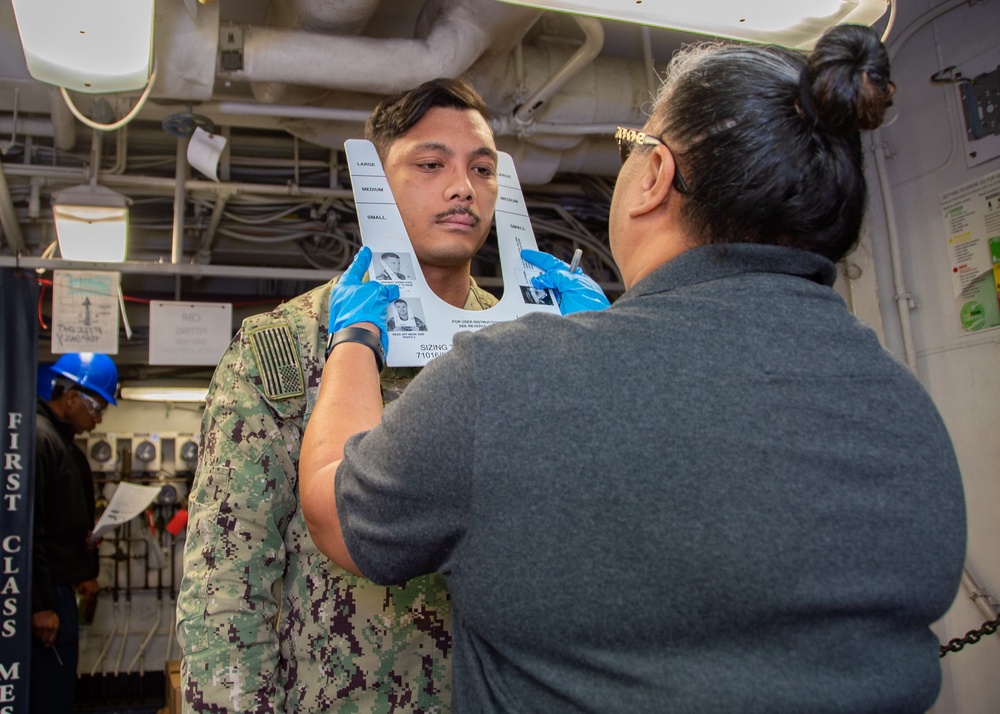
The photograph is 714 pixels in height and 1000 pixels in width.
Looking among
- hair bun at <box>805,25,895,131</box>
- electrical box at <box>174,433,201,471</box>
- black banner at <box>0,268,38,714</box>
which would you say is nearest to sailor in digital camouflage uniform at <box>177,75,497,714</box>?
hair bun at <box>805,25,895,131</box>

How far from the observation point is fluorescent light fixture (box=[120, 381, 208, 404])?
719cm

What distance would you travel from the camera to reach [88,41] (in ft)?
7.37

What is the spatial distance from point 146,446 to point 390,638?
22.3ft

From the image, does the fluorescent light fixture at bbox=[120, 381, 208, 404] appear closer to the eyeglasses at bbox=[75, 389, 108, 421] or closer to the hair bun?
the eyeglasses at bbox=[75, 389, 108, 421]

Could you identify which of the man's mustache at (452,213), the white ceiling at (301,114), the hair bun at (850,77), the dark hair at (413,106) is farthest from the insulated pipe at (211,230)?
the hair bun at (850,77)

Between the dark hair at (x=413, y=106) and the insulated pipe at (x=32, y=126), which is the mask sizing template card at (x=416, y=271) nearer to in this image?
the dark hair at (x=413, y=106)

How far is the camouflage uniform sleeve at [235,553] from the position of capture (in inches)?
54.4

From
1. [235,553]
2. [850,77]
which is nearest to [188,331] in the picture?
[235,553]

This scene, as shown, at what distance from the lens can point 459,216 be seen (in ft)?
5.42

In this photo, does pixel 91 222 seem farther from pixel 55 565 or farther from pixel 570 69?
pixel 570 69

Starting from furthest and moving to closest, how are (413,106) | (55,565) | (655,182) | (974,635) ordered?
(55,565)
(974,635)
(413,106)
(655,182)

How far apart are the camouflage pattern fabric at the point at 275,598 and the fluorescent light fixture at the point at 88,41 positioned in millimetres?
1197

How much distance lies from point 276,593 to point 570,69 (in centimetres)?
240

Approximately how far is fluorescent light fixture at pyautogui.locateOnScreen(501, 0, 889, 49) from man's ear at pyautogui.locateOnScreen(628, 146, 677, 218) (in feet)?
2.38
